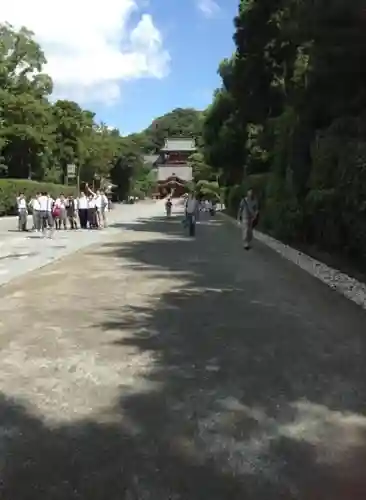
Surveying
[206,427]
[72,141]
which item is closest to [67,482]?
[206,427]

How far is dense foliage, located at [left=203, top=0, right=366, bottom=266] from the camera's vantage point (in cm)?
1295

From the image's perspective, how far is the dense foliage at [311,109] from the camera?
1295 centimetres

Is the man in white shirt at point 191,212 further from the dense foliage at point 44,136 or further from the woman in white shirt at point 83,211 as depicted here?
the dense foliage at point 44,136

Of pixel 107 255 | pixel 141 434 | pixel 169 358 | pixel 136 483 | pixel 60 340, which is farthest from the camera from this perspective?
pixel 107 255

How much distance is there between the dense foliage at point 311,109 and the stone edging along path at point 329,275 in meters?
0.56

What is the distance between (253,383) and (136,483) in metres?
2.20

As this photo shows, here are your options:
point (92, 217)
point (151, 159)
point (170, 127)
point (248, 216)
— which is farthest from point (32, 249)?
point (170, 127)

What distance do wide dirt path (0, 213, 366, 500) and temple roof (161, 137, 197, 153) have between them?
112242 millimetres

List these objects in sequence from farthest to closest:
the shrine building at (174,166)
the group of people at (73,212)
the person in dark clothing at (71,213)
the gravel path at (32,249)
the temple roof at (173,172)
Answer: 1. the temple roof at (173,172)
2. the shrine building at (174,166)
3. the person in dark clothing at (71,213)
4. the group of people at (73,212)
5. the gravel path at (32,249)

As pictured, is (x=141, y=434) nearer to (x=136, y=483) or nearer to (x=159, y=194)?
(x=136, y=483)

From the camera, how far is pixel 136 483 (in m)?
3.94

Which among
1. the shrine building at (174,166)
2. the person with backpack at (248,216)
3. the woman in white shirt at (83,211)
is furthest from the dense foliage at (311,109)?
the shrine building at (174,166)

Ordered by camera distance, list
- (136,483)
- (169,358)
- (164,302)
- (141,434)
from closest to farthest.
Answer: (136,483) → (141,434) → (169,358) → (164,302)

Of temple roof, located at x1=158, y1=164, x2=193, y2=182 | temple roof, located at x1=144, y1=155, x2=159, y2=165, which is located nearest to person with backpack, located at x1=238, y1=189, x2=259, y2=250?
temple roof, located at x1=158, y1=164, x2=193, y2=182
